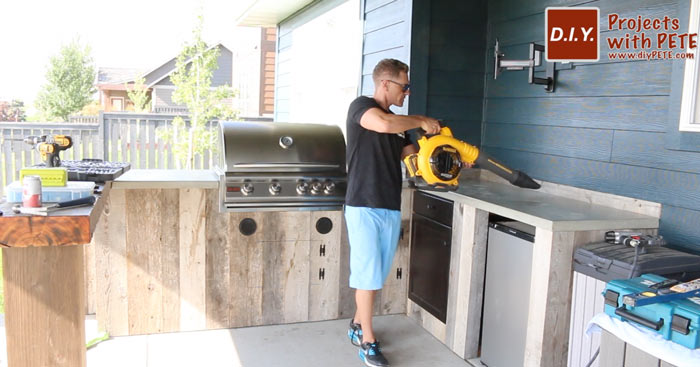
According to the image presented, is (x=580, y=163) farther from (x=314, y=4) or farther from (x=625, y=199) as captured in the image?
(x=314, y=4)

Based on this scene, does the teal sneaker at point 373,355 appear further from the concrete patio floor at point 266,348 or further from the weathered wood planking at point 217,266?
the weathered wood planking at point 217,266

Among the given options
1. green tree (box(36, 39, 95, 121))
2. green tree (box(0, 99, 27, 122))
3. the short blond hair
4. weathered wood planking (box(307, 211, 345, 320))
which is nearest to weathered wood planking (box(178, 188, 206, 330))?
weathered wood planking (box(307, 211, 345, 320))

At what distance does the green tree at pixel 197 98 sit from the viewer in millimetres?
8852

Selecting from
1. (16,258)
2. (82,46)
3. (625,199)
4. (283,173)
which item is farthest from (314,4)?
(82,46)

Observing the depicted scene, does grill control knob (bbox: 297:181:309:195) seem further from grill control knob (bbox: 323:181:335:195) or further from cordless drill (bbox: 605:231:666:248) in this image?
cordless drill (bbox: 605:231:666:248)

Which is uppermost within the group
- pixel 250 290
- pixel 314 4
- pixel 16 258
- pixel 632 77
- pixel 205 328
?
pixel 314 4

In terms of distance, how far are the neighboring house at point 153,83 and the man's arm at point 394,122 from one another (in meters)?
18.4

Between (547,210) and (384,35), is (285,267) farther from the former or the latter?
(384,35)

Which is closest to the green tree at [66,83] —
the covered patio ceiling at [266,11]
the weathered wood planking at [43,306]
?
the covered patio ceiling at [266,11]

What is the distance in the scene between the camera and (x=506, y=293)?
2846 mm

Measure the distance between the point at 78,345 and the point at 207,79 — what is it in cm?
783

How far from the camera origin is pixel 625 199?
2838 mm

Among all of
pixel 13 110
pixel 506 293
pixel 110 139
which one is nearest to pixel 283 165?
pixel 506 293

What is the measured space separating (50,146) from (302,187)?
4.27 ft
